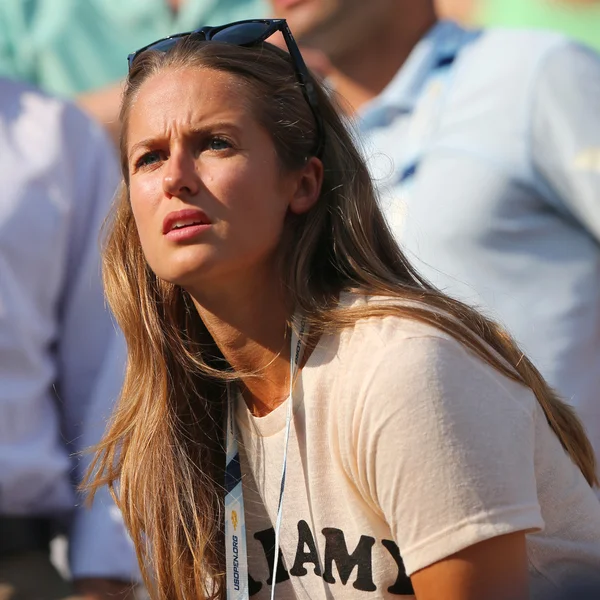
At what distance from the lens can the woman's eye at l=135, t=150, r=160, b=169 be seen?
185 cm

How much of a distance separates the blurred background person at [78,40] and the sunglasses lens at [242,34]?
142 centimetres

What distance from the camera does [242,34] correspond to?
1888 millimetres

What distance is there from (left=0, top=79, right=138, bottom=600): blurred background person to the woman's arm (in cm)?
126

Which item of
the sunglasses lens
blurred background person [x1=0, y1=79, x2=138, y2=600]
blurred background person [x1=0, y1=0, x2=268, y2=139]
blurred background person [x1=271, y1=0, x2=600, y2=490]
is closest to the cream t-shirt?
the sunglasses lens

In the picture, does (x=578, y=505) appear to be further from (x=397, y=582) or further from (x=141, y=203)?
(x=141, y=203)

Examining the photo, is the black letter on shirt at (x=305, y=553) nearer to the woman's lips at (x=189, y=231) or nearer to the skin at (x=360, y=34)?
the woman's lips at (x=189, y=231)

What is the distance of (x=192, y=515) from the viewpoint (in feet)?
6.40

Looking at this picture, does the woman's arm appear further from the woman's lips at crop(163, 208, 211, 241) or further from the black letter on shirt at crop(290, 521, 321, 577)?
the woman's lips at crop(163, 208, 211, 241)

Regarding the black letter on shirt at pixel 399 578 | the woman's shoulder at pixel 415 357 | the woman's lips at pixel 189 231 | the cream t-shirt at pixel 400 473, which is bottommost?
the black letter on shirt at pixel 399 578

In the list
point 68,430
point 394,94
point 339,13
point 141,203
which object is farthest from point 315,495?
point 339,13

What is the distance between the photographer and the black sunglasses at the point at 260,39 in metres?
1.89

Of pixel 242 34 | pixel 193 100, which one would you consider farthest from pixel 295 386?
pixel 242 34

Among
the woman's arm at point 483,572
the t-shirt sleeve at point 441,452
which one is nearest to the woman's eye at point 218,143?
the t-shirt sleeve at point 441,452

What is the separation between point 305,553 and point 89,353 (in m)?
1.16
